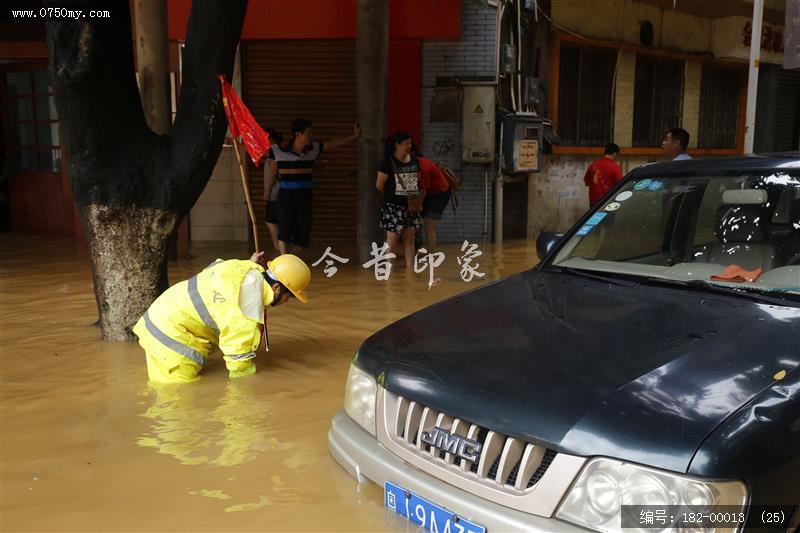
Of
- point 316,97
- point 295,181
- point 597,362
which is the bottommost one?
A: point 597,362

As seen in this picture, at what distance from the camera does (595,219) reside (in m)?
3.65

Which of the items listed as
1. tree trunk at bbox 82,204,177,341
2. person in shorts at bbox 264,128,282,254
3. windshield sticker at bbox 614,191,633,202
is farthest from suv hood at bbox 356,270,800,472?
person in shorts at bbox 264,128,282,254

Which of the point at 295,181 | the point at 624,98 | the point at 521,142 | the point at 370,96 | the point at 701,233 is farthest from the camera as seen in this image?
the point at 624,98

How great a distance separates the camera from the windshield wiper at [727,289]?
2730 millimetres

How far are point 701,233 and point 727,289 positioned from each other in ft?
2.23

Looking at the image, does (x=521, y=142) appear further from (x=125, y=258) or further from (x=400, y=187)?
(x=125, y=258)

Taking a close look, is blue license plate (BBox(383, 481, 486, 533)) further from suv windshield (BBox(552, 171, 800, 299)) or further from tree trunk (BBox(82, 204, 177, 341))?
tree trunk (BBox(82, 204, 177, 341))

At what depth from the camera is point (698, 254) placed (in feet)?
11.1

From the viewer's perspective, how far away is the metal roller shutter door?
10969 mm

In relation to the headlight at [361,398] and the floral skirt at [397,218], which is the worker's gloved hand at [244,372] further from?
the floral skirt at [397,218]

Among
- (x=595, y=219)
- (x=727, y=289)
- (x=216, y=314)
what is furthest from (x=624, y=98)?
Result: (x=727, y=289)

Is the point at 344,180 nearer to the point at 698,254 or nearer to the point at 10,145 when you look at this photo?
the point at 10,145

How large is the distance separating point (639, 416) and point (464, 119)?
29.8ft

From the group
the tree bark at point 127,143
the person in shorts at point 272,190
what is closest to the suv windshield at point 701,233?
the tree bark at point 127,143
